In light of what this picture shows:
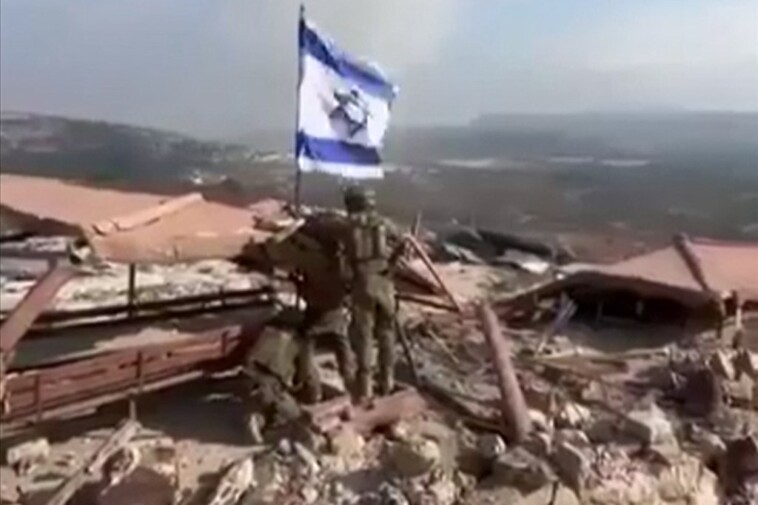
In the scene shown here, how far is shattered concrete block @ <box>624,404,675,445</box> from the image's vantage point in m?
5.15

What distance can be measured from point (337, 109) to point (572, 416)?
5.60 feet

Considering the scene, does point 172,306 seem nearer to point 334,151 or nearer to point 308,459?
point 334,151

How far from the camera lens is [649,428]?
5184mm

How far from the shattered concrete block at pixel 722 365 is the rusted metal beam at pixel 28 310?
2.96 metres

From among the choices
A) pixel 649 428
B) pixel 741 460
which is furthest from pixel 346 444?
pixel 741 460

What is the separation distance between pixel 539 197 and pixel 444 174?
847mm

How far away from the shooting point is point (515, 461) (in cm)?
491

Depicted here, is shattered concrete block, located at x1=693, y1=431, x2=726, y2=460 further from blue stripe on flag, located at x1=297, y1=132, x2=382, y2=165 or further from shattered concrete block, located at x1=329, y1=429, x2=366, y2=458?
blue stripe on flag, located at x1=297, y1=132, x2=382, y2=165

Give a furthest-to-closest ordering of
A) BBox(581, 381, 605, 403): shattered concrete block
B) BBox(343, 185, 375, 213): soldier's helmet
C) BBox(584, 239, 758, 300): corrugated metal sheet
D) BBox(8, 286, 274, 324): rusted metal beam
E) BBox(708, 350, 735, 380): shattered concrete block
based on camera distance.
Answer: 1. BBox(8, 286, 274, 324): rusted metal beam
2. BBox(584, 239, 758, 300): corrugated metal sheet
3. BBox(708, 350, 735, 380): shattered concrete block
4. BBox(581, 381, 605, 403): shattered concrete block
5. BBox(343, 185, 375, 213): soldier's helmet

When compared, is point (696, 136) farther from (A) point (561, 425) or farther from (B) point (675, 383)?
(A) point (561, 425)

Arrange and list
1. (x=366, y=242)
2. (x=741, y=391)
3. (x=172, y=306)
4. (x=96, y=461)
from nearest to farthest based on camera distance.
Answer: (x=96, y=461) → (x=366, y=242) → (x=741, y=391) → (x=172, y=306)

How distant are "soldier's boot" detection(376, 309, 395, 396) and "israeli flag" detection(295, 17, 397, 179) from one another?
70 cm

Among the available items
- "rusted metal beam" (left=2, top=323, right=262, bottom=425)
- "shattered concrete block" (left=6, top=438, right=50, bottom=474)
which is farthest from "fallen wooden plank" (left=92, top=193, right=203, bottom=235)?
"shattered concrete block" (left=6, top=438, right=50, bottom=474)

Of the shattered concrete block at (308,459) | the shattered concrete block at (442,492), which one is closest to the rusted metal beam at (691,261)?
the shattered concrete block at (442,492)
